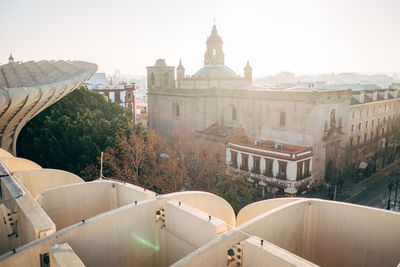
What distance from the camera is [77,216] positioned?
34.4 feet

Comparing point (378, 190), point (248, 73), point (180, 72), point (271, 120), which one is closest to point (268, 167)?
point (271, 120)

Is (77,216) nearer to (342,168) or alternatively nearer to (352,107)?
(342,168)

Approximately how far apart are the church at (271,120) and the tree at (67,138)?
1157 cm

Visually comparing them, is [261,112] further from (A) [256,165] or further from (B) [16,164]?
(B) [16,164]

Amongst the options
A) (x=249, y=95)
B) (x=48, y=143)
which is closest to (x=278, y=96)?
(x=249, y=95)

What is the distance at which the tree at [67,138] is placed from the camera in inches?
783

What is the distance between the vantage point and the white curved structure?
452 inches

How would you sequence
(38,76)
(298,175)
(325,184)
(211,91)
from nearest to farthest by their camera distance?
(38,76), (298,175), (325,184), (211,91)

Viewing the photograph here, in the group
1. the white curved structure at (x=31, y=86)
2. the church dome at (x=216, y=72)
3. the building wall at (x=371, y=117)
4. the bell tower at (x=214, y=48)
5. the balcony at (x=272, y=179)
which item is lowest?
the balcony at (x=272, y=179)

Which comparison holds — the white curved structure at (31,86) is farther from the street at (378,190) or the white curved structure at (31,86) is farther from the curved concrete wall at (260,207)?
the street at (378,190)

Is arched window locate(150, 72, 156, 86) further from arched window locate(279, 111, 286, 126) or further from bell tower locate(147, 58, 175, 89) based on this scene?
arched window locate(279, 111, 286, 126)

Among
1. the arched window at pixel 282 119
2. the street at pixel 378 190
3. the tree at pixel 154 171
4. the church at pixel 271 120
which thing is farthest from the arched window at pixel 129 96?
the street at pixel 378 190

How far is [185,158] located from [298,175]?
9.09m

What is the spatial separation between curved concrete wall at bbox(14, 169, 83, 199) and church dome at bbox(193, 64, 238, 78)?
101 ft
